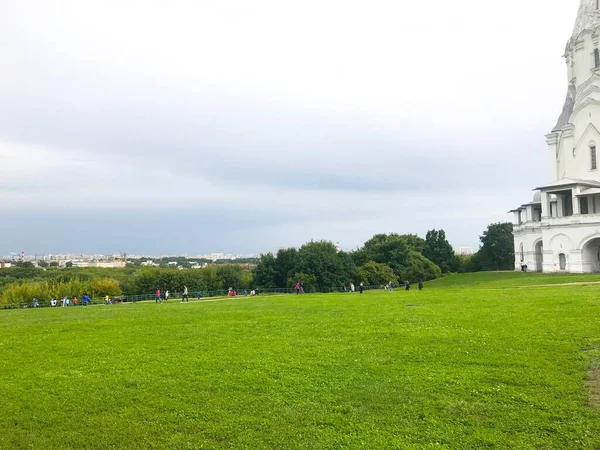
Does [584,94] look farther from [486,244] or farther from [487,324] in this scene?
[487,324]

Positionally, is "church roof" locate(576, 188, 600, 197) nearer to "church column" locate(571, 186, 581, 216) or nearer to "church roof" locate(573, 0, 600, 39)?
"church column" locate(571, 186, 581, 216)

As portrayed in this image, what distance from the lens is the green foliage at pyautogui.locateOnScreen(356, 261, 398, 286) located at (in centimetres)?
6898

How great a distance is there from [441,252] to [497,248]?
10.1m

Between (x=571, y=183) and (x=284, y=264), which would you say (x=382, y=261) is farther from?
(x=571, y=183)

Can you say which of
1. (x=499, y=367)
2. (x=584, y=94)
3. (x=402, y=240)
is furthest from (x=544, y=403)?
(x=402, y=240)

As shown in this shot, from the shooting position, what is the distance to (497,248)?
269 feet

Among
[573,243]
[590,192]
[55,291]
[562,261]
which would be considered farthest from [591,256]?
[55,291]

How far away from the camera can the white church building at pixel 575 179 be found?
47.1 meters

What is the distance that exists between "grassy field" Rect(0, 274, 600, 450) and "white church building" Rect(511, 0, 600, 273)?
34193mm

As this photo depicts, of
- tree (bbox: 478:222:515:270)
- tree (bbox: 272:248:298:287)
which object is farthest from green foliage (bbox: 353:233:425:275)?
tree (bbox: 272:248:298:287)

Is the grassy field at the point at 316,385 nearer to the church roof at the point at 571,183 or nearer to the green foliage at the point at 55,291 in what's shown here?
the church roof at the point at 571,183

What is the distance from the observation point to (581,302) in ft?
63.1

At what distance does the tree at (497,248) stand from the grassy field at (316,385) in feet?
224

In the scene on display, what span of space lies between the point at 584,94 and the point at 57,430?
2277 inches
